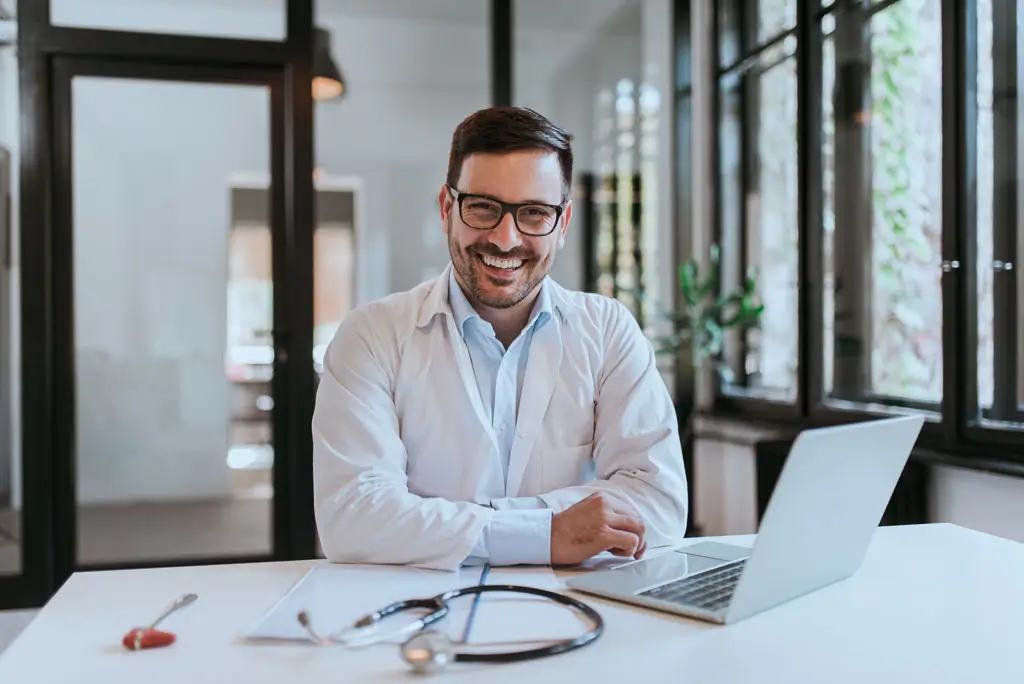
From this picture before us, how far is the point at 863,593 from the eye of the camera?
1130mm

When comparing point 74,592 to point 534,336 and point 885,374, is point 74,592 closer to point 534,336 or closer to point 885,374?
point 534,336

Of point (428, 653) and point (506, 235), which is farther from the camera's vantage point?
point (506, 235)

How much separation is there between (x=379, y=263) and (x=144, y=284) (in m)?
0.97

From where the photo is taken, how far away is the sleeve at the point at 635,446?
148 cm

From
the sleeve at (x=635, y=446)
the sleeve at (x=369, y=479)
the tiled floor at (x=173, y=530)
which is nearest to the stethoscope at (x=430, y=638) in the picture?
the sleeve at (x=369, y=479)

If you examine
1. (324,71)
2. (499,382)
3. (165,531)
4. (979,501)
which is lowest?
(165,531)

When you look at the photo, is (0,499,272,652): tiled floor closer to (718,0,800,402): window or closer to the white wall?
(718,0,800,402): window

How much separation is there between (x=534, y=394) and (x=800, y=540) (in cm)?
69

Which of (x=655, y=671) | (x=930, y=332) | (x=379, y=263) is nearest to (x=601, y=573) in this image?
(x=655, y=671)

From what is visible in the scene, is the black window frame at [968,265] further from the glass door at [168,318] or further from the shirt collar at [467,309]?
the glass door at [168,318]

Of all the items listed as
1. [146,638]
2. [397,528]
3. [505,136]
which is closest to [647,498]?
[397,528]

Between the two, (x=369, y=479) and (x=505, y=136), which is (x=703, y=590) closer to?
(x=369, y=479)

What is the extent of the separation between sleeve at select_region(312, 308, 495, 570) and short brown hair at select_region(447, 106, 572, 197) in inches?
14.0

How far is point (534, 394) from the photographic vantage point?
1.63 meters
